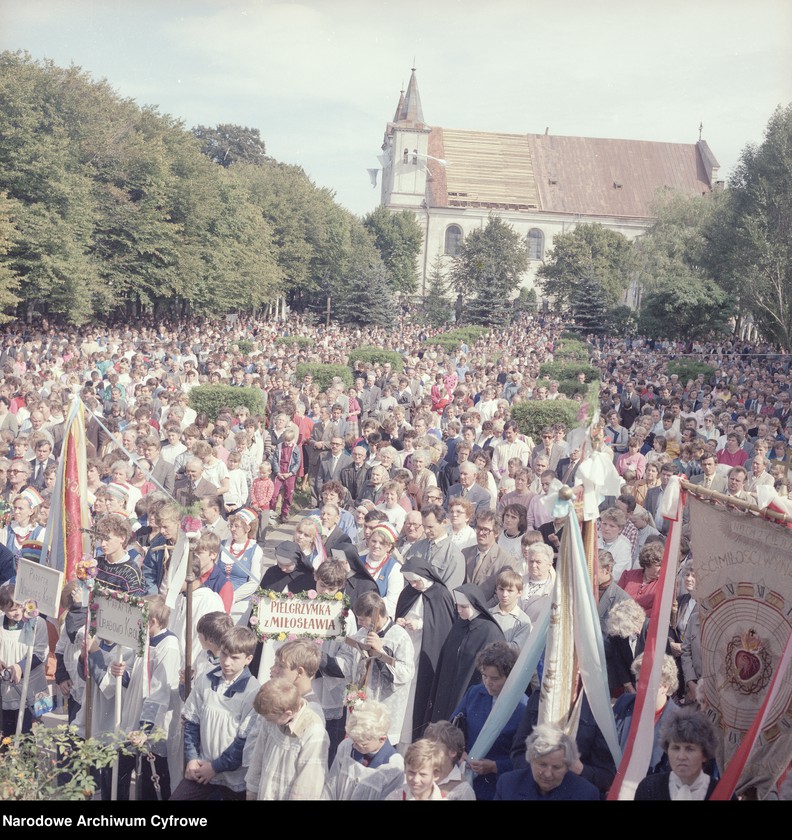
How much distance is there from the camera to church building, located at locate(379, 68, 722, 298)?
84688mm

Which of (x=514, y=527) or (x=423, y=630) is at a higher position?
(x=514, y=527)

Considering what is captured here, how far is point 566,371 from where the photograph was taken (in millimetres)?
24547

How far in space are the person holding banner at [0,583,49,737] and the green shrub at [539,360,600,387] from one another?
60.5 feet

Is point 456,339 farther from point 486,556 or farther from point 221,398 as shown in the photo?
point 486,556

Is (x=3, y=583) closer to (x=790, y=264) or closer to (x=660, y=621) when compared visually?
(x=660, y=621)

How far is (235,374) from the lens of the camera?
732 inches

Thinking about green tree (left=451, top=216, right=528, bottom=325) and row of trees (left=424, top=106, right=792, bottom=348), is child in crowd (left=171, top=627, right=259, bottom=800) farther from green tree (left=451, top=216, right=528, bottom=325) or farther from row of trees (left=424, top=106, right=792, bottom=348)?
green tree (left=451, top=216, right=528, bottom=325)

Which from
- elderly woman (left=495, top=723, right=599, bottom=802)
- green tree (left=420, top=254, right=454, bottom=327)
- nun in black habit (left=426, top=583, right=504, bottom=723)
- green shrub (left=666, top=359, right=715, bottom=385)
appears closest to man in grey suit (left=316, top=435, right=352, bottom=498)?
nun in black habit (left=426, top=583, right=504, bottom=723)

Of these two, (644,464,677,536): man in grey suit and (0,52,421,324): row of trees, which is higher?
(0,52,421,324): row of trees

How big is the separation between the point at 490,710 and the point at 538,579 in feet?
4.73

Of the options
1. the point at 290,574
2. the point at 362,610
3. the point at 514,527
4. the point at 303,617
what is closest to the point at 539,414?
the point at 514,527
